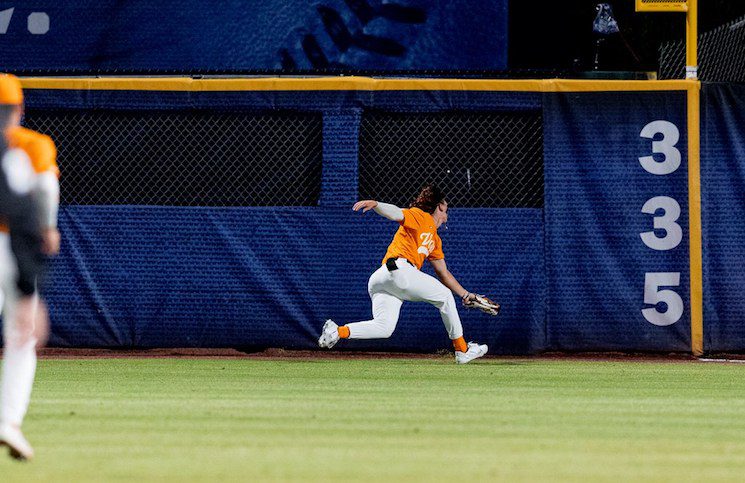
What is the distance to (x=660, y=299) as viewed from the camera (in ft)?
44.5

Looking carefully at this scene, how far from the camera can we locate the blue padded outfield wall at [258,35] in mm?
15086

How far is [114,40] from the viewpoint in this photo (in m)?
15.2

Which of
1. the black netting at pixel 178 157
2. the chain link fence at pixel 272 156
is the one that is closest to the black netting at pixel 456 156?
the chain link fence at pixel 272 156

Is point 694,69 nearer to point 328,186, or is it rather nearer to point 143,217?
point 328,186

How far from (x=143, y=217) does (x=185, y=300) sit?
3.33ft

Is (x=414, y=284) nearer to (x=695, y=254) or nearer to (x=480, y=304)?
(x=480, y=304)

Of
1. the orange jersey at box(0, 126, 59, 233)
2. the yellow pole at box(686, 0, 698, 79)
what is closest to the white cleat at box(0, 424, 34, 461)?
the orange jersey at box(0, 126, 59, 233)

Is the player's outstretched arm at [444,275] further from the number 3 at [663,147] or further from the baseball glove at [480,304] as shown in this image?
the number 3 at [663,147]

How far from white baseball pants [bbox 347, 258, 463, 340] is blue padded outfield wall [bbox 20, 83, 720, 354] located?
3.32 ft

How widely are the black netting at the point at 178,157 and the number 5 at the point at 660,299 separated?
406 centimetres

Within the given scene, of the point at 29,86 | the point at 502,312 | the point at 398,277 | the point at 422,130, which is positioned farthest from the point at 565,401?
the point at 29,86

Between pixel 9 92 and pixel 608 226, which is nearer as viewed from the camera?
pixel 9 92

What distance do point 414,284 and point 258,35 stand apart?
4306 millimetres

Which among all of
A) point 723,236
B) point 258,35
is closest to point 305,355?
point 258,35
